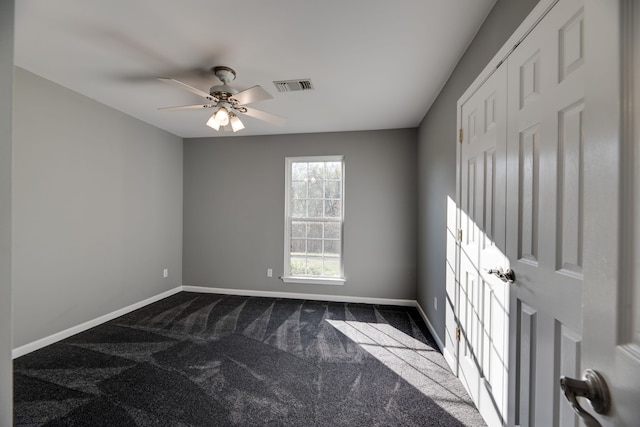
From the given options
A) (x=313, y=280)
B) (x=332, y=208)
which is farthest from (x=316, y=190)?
(x=313, y=280)

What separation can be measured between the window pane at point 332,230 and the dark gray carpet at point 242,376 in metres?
1.28

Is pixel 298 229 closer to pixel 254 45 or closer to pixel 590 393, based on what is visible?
pixel 254 45

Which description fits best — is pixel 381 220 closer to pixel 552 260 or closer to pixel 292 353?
pixel 292 353

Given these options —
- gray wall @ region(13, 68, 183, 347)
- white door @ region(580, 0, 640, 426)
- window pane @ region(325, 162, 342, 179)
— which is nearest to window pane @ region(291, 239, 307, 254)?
window pane @ region(325, 162, 342, 179)

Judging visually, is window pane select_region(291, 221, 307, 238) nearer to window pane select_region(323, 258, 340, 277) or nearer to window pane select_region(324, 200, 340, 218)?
window pane select_region(324, 200, 340, 218)

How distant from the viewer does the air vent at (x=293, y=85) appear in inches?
104

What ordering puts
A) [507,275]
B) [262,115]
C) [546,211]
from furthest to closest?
[262,115] → [507,275] → [546,211]

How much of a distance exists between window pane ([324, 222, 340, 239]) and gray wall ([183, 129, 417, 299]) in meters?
0.18

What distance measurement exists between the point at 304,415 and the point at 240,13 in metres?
2.63

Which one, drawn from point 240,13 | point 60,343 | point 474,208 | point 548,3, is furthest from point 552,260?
point 60,343

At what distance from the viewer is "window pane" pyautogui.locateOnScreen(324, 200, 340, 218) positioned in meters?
4.29

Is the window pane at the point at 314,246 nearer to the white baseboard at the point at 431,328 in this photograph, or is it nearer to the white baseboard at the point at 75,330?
the white baseboard at the point at 431,328

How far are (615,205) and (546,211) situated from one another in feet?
2.35

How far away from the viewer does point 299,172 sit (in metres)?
4.41
